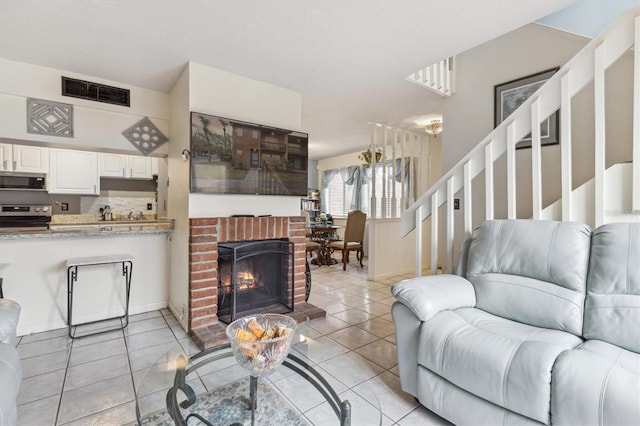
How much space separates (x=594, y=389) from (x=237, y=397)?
4.55ft

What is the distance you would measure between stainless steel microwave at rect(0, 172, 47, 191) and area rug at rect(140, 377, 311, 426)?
14.6 feet

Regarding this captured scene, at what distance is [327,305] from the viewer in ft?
10.9

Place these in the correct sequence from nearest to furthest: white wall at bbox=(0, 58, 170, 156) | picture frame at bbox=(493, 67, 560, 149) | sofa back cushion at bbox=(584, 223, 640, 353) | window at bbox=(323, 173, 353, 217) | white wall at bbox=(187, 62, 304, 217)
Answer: sofa back cushion at bbox=(584, 223, 640, 353)
white wall at bbox=(0, 58, 170, 156)
white wall at bbox=(187, 62, 304, 217)
picture frame at bbox=(493, 67, 560, 149)
window at bbox=(323, 173, 353, 217)

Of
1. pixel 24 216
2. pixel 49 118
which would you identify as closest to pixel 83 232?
pixel 49 118

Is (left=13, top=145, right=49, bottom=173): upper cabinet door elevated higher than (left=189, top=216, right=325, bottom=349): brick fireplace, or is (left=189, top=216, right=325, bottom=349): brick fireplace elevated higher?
(left=13, top=145, right=49, bottom=173): upper cabinet door

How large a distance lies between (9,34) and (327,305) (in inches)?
138

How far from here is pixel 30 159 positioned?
13.2 ft

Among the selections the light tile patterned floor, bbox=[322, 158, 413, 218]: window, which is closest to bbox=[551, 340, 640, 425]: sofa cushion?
the light tile patterned floor

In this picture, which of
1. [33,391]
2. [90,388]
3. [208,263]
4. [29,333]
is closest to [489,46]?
[208,263]

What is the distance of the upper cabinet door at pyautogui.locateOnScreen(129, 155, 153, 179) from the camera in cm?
465

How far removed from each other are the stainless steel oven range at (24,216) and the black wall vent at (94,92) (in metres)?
2.44

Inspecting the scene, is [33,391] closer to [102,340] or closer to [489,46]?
[102,340]

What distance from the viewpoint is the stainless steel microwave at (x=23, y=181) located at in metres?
3.91

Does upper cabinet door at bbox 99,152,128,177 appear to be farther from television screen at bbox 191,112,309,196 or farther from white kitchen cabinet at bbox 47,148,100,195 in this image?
television screen at bbox 191,112,309,196
